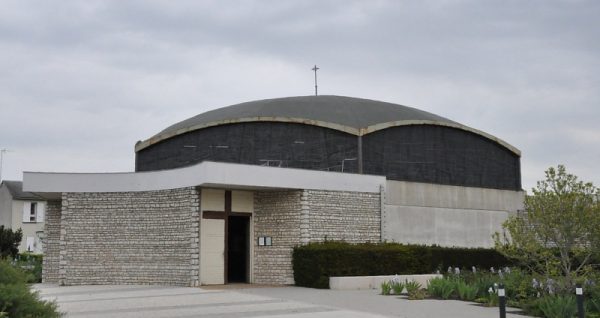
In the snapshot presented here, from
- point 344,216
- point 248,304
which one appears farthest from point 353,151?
point 248,304

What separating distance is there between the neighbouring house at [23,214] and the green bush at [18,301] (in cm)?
4643

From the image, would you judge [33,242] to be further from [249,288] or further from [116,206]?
[249,288]

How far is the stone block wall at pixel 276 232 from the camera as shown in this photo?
22.5 meters

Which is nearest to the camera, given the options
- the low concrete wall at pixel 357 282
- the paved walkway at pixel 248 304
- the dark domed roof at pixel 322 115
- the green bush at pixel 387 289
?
the paved walkway at pixel 248 304

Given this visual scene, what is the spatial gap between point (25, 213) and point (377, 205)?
38534mm

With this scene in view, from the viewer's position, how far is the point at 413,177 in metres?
29.1

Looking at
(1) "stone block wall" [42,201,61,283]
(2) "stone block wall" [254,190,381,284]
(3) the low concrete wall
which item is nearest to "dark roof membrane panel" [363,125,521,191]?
(2) "stone block wall" [254,190,381,284]

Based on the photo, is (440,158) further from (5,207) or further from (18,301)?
(5,207)

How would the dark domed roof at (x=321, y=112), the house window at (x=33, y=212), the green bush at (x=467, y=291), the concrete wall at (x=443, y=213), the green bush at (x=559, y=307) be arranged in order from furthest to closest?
the house window at (x=33, y=212)
the dark domed roof at (x=321, y=112)
the concrete wall at (x=443, y=213)
the green bush at (x=467, y=291)
the green bush at (x=559, y=307)

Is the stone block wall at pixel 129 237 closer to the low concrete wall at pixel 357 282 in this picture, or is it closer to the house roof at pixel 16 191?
the low concrete wall at pixel 357 282

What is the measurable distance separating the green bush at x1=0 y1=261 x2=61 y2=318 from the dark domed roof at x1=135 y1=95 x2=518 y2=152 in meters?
19.7

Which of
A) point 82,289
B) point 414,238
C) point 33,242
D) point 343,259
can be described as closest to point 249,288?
point 343,259

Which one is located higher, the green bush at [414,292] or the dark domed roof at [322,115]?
the dark domed roof at [322,115]

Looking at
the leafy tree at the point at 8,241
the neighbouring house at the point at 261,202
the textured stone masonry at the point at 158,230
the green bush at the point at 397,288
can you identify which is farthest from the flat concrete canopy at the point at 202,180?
the leafy tree at the point at 8,241
